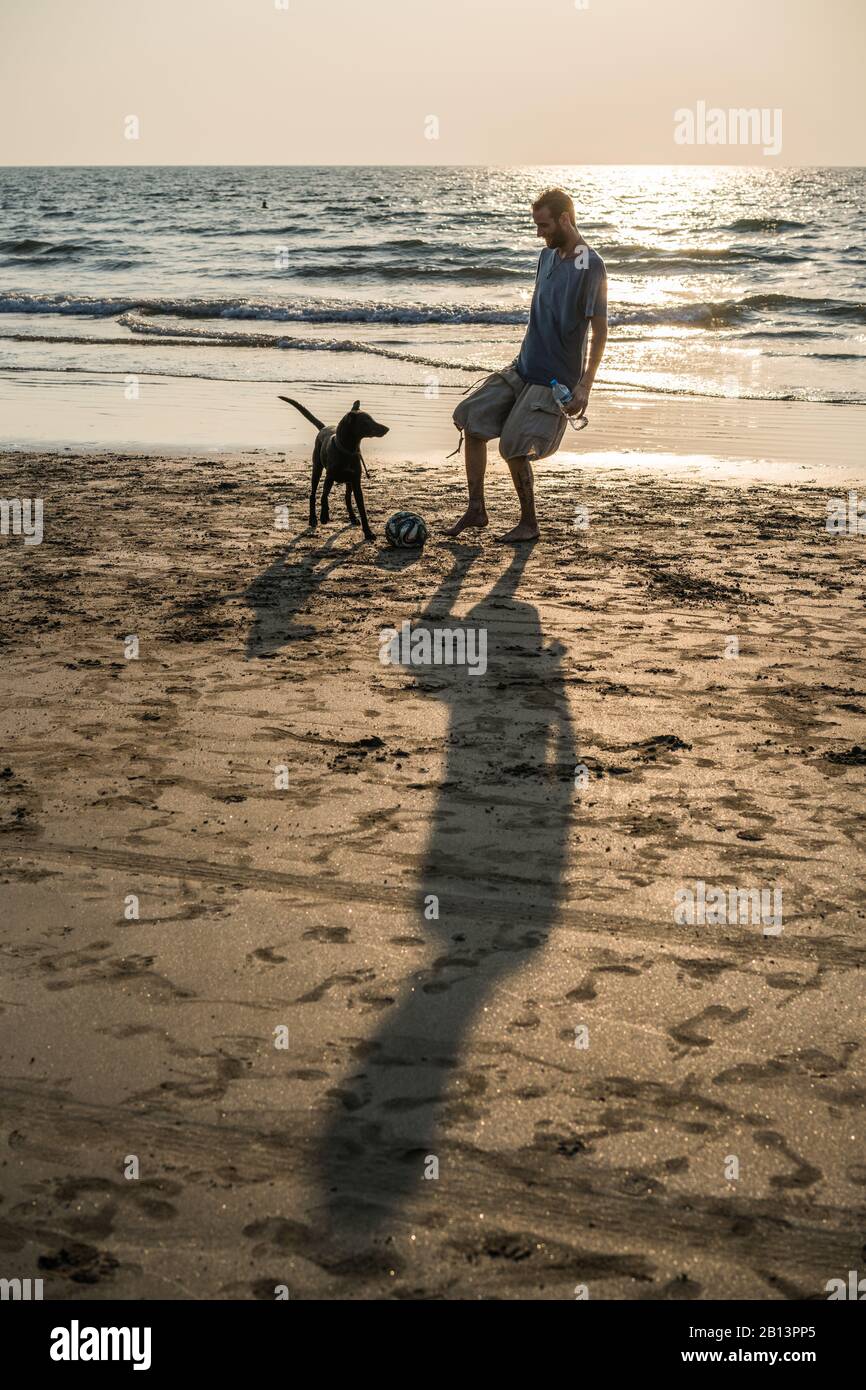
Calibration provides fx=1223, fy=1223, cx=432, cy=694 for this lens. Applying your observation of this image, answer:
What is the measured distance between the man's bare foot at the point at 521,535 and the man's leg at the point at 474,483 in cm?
23

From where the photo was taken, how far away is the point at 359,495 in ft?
24.9

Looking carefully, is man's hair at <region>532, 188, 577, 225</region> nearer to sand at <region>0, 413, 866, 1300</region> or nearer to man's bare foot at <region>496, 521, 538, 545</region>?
man's bare foot at <region>496, 521, 538, 545</region>

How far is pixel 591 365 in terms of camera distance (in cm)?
677

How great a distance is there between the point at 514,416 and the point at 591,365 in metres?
0.54

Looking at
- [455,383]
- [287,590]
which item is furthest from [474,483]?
[455,383]

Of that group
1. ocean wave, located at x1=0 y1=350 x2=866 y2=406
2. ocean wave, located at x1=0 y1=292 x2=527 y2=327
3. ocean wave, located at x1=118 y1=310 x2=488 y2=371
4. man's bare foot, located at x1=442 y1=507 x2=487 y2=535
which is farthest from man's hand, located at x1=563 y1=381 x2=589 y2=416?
ocean wave, located at x1=0 y1=292 x2=527 y2=327

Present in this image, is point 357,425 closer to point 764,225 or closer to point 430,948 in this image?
point 430,948

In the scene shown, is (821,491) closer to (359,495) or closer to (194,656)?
(359,495)

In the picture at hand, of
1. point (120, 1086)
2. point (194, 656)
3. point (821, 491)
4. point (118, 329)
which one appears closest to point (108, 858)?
point (120, 1086)

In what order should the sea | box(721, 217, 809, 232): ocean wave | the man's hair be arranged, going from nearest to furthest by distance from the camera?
the man's hair, the sea, box(721, 217, 809, 232): ocean wave

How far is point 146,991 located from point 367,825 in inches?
42.5

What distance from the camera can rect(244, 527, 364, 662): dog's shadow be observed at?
227 inches

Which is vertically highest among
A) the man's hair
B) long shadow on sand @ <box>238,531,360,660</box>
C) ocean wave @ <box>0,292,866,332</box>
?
ocean wave @ <box>0,292,866,332</box>

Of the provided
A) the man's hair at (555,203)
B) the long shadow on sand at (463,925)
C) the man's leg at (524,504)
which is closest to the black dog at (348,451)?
the man's leg at (524,504)
